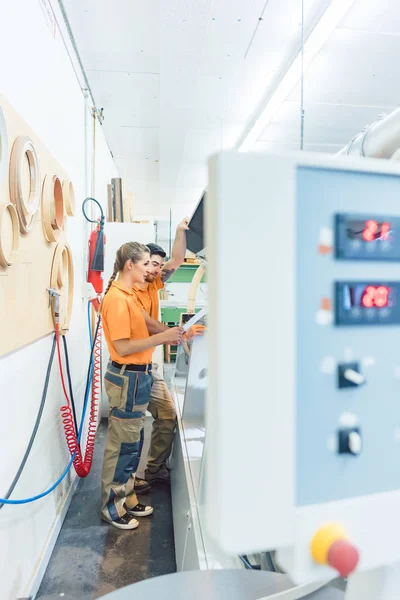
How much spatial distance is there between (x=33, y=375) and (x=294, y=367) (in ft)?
4.92

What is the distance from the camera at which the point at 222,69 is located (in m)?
2.99

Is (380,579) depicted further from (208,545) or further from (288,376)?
(208,545)

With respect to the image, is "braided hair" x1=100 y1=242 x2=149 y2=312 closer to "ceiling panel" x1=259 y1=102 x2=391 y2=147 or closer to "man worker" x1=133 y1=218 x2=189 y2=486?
"man worker" x1=133 y1=218 x2=189 y2=486

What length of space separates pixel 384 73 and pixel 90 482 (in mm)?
3626

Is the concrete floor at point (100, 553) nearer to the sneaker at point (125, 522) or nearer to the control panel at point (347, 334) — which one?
the sneaker at point (125, 522)

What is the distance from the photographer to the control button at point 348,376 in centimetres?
45

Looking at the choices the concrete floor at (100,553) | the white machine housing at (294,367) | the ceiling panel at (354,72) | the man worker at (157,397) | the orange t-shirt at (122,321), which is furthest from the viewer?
the ceiling panel at (354,72)

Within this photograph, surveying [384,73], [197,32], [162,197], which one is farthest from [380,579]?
[162,197]

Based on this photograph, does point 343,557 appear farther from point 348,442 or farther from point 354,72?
point 354,72

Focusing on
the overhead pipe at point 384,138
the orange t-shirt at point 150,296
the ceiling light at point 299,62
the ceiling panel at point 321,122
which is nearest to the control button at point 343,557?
the overhead pipe at point 384,138

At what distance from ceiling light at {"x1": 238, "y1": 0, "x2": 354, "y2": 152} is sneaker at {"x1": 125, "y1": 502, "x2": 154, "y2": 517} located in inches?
85.2

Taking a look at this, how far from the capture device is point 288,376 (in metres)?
0.42

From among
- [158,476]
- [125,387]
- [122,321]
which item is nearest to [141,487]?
[158,476]

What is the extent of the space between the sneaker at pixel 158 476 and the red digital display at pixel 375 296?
2531 millimetres
